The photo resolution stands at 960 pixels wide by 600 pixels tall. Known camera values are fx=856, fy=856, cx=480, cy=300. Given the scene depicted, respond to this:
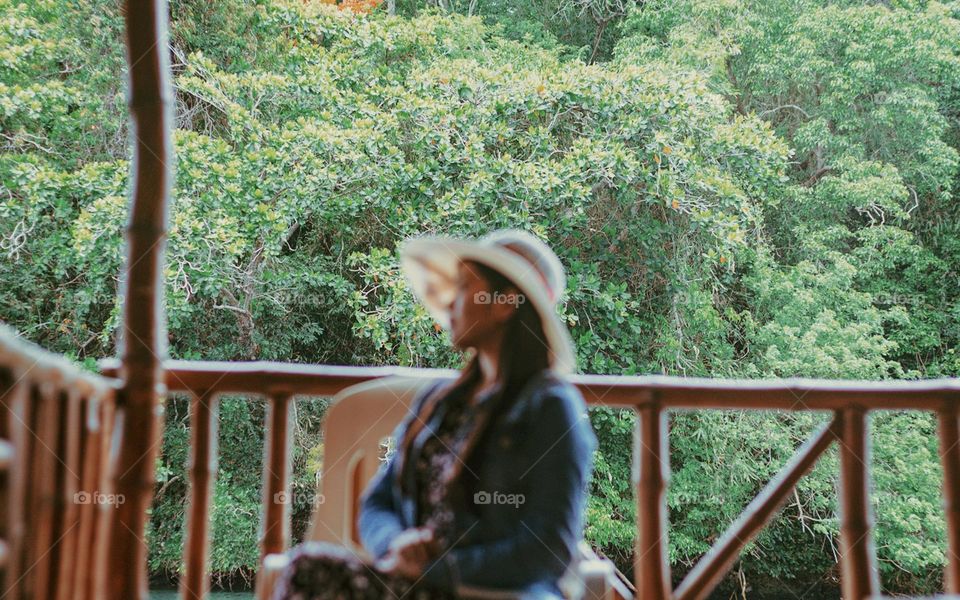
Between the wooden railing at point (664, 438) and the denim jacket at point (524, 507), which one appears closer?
the denim jacket at point (524, 507)

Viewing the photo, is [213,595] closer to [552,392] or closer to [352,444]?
[352,444]

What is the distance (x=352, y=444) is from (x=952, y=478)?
45.5 inches

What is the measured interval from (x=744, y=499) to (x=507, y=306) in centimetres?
548

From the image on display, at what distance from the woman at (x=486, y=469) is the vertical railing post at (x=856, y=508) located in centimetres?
62

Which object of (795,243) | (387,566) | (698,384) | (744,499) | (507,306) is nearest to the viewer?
(387,566)

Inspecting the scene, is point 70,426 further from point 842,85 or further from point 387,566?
point 842,85

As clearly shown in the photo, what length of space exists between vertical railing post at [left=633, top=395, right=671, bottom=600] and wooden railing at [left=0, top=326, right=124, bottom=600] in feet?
3.17

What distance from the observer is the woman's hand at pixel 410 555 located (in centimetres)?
123

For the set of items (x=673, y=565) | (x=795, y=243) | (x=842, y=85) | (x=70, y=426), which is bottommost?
(x=673, y=565)

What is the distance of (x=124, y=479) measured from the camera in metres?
1.45

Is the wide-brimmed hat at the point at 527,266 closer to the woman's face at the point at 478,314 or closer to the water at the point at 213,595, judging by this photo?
the woman's face at the point at 478,314

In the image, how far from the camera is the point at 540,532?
1184mm

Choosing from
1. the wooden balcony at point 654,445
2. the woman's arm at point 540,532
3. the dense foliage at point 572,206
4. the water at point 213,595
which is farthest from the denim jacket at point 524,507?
the water at point 213,595

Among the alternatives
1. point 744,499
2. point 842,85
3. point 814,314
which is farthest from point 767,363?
point 842,85
